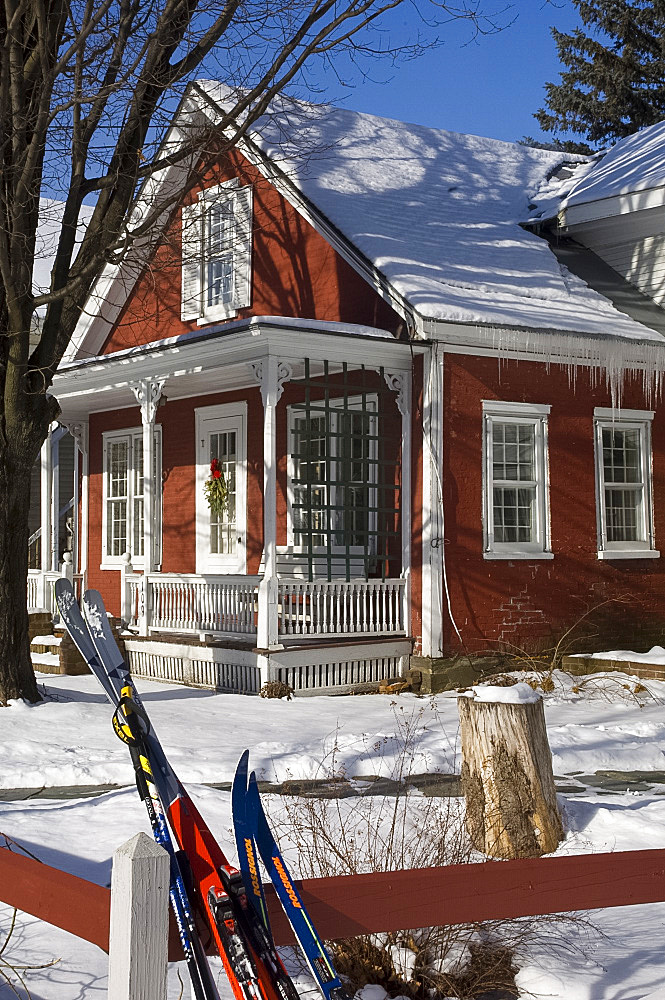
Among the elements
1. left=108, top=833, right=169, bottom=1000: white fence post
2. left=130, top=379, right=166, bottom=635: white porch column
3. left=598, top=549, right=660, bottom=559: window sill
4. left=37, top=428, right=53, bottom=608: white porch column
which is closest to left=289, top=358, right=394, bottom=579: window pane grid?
left=130, top=379, right=166, bottom=635: white porch column

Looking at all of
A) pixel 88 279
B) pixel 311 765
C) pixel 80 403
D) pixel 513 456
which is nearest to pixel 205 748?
pixel 311 765

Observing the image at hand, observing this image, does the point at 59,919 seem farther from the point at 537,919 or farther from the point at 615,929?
the point at 615,929

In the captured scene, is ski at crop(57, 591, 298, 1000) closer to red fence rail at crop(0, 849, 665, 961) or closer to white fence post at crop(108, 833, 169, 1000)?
red fence rail at crop(0, 849, 665, 961)

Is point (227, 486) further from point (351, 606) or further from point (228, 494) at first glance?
point (351, 606)

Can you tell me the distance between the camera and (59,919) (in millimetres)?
2811

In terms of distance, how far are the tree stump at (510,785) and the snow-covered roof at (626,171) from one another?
10863mm

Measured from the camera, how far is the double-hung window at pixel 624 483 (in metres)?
14.2

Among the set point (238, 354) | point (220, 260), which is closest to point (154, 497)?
point (220, 260)

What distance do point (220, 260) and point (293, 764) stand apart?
32.7ft

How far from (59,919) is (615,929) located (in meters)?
3.12

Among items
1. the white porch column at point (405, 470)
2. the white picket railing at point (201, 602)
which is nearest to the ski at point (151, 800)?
the white picket railing at point (201, 602)

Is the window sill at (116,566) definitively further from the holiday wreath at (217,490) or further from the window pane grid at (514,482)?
the window pane grid at (514,482)

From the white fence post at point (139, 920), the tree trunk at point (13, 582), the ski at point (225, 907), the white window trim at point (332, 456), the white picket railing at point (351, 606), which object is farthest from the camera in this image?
the white window trim at point (332, 456)

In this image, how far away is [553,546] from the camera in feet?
45.2
